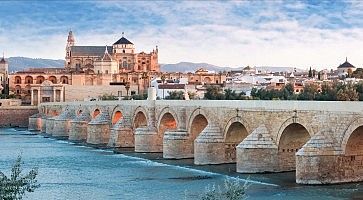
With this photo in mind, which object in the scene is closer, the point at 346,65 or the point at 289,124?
the point at 289,124

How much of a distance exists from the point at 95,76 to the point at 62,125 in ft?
129

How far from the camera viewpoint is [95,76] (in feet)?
289

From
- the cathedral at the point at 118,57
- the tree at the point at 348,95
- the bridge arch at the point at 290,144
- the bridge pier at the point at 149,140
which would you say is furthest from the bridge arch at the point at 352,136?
the cathedral at the point at 118,57

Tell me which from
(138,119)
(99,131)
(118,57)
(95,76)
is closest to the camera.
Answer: (138,119)

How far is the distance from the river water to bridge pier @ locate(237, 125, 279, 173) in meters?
0.39

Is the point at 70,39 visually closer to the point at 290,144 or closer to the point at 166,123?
the point at 166,123

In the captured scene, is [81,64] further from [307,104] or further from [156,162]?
[307,104]

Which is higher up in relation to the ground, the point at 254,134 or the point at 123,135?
the point at 254,134

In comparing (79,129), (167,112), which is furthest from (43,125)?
(167,112)

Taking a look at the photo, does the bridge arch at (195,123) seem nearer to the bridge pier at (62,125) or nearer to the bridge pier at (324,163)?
the bridge pier at (324,163)

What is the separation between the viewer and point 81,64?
321 ft

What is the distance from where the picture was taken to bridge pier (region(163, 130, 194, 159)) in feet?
93.9

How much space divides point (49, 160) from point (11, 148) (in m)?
7.56

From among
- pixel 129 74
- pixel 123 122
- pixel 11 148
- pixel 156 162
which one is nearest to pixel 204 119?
pixel 156 162
